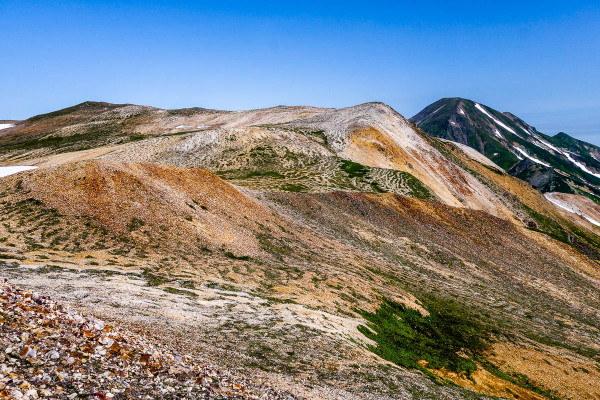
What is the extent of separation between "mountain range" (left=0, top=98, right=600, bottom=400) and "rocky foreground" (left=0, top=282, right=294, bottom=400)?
1636mm

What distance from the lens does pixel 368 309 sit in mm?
27297

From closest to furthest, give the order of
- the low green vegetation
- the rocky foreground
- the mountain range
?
the rocky foreground, the mountain range, the low green vegetation

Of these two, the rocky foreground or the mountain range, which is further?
the mountain range

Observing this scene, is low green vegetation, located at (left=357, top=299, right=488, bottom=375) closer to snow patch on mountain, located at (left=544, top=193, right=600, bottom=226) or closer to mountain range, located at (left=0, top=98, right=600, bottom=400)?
mountain range, located at (left=0, top=98, right=600, bottom=400)

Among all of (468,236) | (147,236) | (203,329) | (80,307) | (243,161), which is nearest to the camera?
(80,307)

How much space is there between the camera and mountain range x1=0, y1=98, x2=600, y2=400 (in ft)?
57.5

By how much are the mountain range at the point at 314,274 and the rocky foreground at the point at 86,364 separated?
5.37ft

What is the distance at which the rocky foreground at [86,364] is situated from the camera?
29.6ft

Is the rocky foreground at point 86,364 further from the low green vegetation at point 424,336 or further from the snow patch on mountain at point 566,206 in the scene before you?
the snow patch on mountain at point 566,206

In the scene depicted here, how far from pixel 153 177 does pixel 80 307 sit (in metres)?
25.1

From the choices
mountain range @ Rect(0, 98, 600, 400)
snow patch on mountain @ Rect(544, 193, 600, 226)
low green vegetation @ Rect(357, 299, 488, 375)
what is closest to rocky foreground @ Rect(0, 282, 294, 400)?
mountain range @ Rect(0, 98, 600, 400)

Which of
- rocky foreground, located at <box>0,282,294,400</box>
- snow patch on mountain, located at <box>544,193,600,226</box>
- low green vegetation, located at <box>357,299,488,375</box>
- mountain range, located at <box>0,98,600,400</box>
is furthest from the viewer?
snow patch on mountain, located at <box>544,193,600,226</box>

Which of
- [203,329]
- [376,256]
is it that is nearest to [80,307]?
[203,329]

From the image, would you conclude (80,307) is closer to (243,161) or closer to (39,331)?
(39,331)
